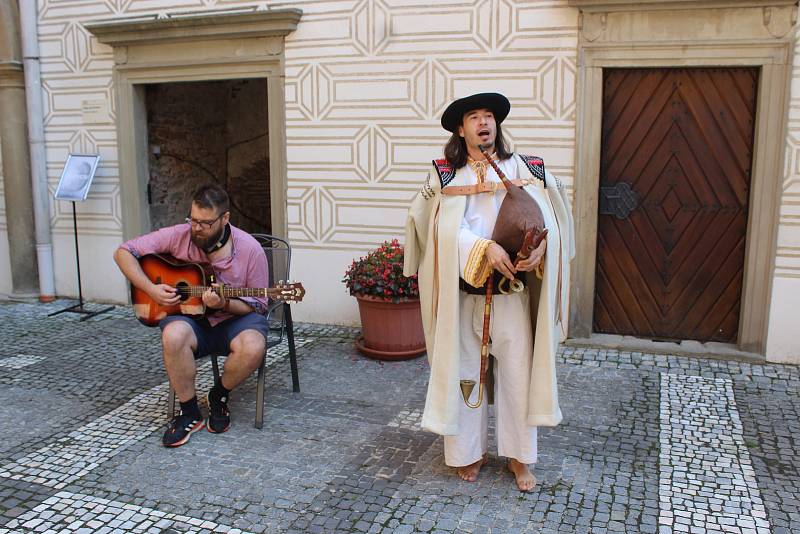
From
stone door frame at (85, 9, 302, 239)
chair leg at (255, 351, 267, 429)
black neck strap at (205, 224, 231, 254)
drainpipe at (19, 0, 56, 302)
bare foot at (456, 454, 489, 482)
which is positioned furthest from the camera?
drainpipe at (19, 0, 56, 302)

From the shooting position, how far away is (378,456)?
383 centimetres

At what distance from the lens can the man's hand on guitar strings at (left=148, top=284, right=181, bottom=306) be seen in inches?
156

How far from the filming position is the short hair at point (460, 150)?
338 cm

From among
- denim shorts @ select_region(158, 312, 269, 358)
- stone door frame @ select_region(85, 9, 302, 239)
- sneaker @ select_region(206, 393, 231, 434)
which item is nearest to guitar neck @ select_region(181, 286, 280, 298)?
denim shorts @ select_region(158, 312, 269, 358)

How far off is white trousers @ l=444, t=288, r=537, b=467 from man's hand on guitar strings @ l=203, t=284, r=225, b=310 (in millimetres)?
1358

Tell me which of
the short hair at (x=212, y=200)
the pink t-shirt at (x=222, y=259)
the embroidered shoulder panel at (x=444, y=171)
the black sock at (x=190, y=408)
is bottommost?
the black sock at (x=190, y=408)

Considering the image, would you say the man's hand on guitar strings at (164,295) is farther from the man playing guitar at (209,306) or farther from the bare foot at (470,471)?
the bare foot at (470,471)

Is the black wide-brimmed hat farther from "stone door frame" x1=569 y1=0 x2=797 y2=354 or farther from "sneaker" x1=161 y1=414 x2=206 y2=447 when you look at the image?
"stone door frame" x1=569 y1=0 x2=797 y2=354

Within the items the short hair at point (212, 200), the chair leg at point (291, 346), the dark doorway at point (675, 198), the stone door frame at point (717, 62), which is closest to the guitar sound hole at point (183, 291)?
the short hair at point (212, 200)

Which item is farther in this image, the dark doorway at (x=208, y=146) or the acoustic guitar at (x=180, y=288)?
the dark doorway at (x=208, y=146)

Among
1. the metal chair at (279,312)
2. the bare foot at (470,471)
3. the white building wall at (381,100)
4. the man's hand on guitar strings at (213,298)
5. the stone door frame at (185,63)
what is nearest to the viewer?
the bare foot at (470,471)

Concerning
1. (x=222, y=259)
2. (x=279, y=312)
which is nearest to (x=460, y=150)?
(x=222, y=259)

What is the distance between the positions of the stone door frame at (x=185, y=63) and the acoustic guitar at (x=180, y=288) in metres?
2.71

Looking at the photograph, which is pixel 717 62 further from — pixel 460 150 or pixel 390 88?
pixel 460 150
